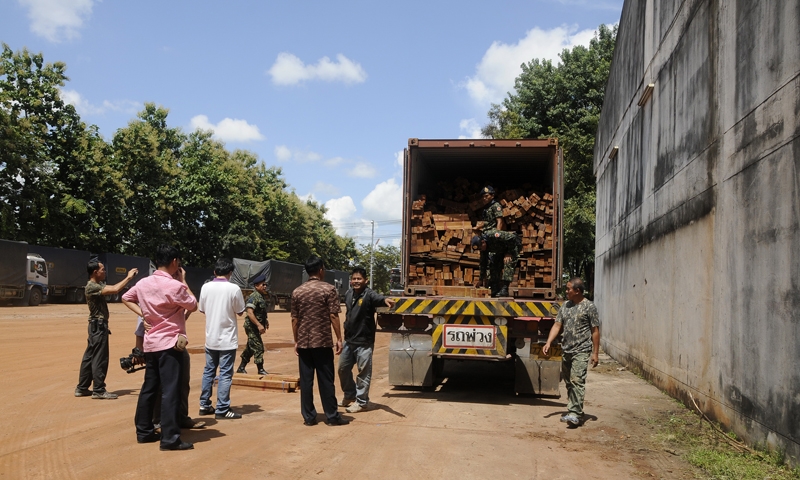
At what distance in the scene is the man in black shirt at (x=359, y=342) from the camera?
8.03 meters

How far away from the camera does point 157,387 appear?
6.16 metres

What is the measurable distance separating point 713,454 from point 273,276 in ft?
104

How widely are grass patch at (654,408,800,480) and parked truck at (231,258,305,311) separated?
2625 cm

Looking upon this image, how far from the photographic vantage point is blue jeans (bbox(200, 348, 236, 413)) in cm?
734

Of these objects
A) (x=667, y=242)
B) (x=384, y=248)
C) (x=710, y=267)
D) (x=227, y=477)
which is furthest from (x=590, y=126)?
(x=384, y=248)

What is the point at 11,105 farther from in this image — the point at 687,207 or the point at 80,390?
the point at 687,207

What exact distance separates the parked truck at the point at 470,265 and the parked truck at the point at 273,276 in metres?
22.3

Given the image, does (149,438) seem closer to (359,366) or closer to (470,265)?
(359,366)

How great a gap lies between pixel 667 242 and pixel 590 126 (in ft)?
69.6

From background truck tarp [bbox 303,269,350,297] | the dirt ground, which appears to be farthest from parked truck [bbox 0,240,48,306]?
background truck tarp [bbox 303,269,350,297]

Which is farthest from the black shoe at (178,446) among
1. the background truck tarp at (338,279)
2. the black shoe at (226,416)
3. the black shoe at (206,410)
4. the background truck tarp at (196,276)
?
the background truck tarp at (338,279)

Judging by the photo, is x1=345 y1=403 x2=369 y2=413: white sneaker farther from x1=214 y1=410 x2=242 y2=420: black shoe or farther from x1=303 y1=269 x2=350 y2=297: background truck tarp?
x1=303 y1=269 x2=350 y2=297: background truck tarp

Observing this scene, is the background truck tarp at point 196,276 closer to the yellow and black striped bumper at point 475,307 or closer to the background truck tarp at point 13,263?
the background truck tarp at point 13,263

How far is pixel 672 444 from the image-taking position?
Result: 6.92 m
